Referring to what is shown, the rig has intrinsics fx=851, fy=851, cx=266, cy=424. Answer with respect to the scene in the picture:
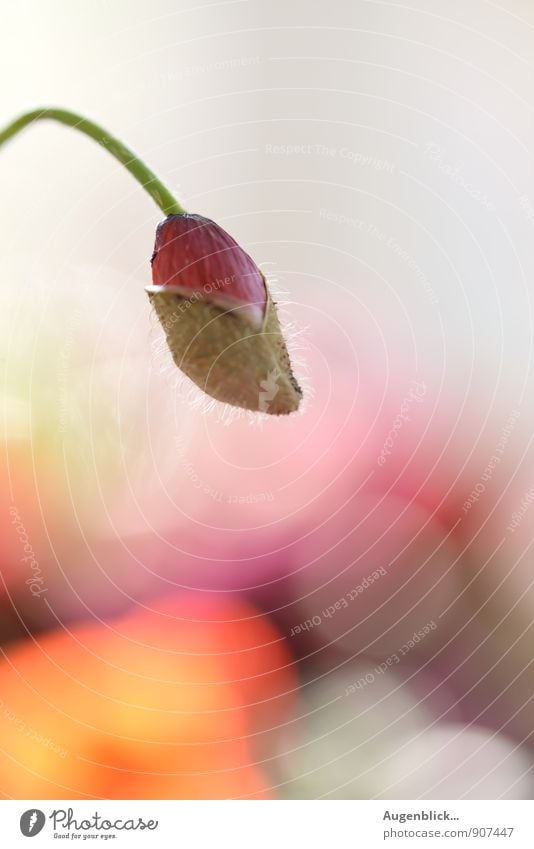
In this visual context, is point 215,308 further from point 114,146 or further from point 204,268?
point 114,146

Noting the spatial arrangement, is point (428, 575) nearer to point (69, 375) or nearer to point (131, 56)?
point (69, 375)

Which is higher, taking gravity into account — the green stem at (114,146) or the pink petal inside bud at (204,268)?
the green stem at (114,146)

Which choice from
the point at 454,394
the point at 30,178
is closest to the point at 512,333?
the point at 454,394

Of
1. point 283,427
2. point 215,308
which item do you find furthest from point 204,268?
point 283,427

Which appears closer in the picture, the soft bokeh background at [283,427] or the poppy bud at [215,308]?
the poppy bud at [215,308]

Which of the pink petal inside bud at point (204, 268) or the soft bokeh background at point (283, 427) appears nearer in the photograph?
the pink petal inside bud at point (204, 268)
